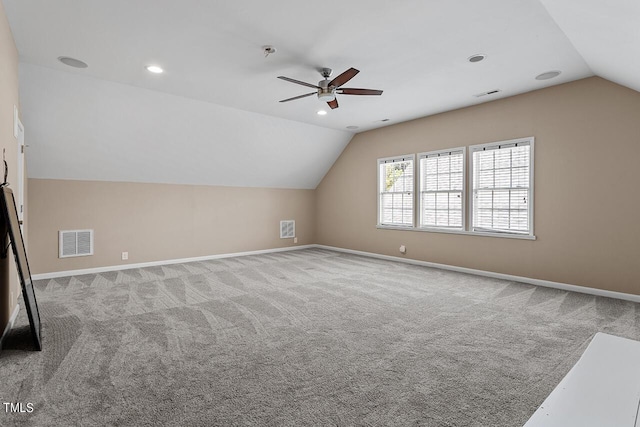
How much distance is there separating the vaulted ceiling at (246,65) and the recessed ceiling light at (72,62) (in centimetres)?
8

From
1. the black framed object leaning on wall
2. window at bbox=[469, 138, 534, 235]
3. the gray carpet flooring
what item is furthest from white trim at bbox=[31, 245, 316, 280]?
window at bbox=[469, 138, 534, 235]

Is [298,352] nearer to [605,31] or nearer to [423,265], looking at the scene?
[605,31]

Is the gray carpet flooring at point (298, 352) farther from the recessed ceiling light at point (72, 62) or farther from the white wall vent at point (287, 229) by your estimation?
the white wall vent at point (287, 229)

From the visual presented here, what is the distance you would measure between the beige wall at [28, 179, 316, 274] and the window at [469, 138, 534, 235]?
173 inches

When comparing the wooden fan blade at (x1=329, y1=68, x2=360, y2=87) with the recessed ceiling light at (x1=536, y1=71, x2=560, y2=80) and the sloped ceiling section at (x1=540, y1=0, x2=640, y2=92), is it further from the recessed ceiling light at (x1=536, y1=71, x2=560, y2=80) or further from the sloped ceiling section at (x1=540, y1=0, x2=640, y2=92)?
the recessed ceiling light at (x1=536, y1=71, x2=560, y2=80)

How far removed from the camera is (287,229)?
831cm

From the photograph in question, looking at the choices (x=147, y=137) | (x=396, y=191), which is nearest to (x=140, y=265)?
(x=147, y=137)

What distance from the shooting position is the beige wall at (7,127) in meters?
2.86

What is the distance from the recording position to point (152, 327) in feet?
10.5

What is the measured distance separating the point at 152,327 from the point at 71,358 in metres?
0.72

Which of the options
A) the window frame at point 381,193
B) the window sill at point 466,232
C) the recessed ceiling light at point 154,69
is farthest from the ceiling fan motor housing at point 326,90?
the window sill at point 466,232

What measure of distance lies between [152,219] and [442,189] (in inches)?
216

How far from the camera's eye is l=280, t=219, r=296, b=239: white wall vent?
8.22 meters

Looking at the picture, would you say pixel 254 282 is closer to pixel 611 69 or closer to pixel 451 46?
pixel 451 46
